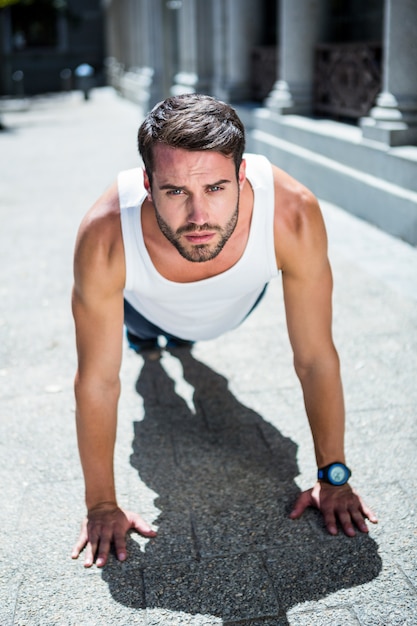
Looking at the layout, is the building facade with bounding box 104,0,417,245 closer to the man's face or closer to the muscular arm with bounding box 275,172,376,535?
the muscular arm with bounding box 275,172,376,535

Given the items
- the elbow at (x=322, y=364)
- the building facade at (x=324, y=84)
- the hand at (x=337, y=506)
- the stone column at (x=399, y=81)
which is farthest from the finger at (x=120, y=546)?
the stone column at (x=399, y=81)

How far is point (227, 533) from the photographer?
9.00 feet

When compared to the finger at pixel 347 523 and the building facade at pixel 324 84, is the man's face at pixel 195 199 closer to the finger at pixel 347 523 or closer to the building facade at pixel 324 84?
the finger at pixel 347 523

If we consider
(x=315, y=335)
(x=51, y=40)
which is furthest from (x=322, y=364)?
(x=51, y=40)

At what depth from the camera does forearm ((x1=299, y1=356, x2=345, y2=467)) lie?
9.16 feet

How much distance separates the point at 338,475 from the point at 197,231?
1054 mm

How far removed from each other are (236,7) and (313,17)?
8.30ft

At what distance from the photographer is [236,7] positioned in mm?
11820

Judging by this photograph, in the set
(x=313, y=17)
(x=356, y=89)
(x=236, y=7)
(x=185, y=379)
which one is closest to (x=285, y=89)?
(x=313, y=17)

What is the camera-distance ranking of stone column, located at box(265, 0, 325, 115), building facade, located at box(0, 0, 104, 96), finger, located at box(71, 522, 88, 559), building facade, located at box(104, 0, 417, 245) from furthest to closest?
building facade, located at box(0, 0, 104, 96), stone column, located at box(265, 0, 325, 115), building facade, located at box(104, 0, 417, 245), finger, located at box(71, 522, 88, 559)

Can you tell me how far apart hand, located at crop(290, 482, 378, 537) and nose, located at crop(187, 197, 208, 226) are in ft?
3.63

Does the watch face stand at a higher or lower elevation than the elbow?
lower

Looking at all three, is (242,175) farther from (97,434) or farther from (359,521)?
(359,521)

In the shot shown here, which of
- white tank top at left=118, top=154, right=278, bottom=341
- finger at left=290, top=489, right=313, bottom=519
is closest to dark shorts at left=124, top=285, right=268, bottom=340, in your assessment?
white tank top at left=118, top=154, right=278, bottom=341
